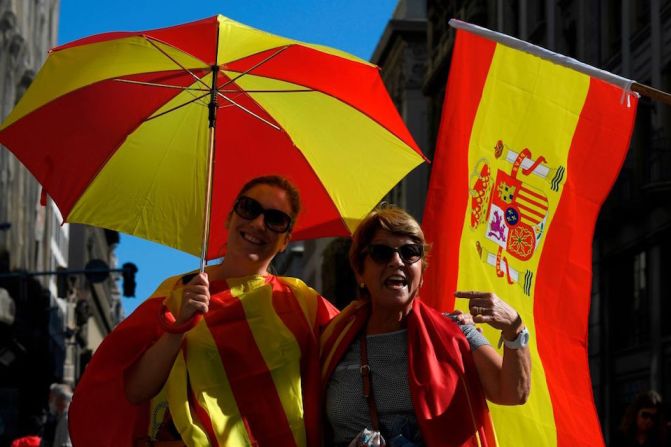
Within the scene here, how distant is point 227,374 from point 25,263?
3917cm

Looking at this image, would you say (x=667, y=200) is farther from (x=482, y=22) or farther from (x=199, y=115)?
(x=199, y=115)

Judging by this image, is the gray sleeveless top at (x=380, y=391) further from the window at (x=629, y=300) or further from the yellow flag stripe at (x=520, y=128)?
the window at (x=629, y=300)

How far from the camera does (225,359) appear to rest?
15.5ft

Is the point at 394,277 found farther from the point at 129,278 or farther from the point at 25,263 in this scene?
the point at 25,263

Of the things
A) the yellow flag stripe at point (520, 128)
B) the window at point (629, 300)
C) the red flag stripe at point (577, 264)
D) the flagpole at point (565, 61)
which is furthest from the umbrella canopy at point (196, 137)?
the window at point (629, 300)

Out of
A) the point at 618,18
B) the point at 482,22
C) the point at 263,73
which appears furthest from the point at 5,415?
the point at 263,73

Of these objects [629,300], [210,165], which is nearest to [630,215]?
[629,300]

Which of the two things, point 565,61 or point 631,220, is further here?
point 631,220

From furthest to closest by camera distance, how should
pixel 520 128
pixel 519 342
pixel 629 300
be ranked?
pixel 629 300
pixel 520 128
pixel 519 342

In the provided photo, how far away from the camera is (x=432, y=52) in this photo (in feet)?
155

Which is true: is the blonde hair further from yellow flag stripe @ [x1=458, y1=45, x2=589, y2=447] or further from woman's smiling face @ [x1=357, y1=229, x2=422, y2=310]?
yellow flag stripe @ [x1=458, y1=45, x2=589, y2=447]

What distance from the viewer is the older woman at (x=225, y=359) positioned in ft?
15.1

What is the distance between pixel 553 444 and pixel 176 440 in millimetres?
1495

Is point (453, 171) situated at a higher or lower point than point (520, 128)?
lower
